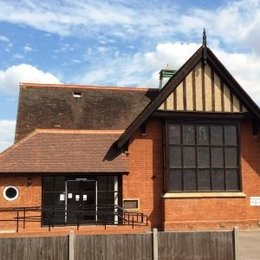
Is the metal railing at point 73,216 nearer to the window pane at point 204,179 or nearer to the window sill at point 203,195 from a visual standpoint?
the window sill at point 203,195

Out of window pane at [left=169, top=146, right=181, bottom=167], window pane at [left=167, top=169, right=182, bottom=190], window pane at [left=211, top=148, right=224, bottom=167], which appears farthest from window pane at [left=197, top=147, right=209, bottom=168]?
window pane at [left=167, top=169, right=182, bottom=190]

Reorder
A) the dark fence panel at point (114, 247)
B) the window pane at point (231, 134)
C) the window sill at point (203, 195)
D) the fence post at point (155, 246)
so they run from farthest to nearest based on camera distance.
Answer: the window pane at point (231, 134)
the window sill at point (203, 195)
the fence post at point (155, 246)
the dark fence panel at point (114, 247)

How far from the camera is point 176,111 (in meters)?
22.8

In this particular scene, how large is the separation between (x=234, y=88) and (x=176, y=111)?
3081 millimetres

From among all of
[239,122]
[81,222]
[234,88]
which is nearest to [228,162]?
[239,122]

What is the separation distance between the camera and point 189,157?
22969 millimetres

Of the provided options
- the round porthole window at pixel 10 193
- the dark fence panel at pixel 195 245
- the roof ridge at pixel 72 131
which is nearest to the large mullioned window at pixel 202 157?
the roof ridge at pixel 72 131

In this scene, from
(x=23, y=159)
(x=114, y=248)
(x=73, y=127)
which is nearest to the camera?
(x=114, y=248)

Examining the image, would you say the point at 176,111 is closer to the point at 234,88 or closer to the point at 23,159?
the point at 234,88

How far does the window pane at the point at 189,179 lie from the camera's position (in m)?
22.9

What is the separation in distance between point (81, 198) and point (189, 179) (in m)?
5.20

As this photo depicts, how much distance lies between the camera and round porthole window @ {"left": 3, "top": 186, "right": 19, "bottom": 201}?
70.9 feet

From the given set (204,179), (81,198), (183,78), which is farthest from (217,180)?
(81,198)

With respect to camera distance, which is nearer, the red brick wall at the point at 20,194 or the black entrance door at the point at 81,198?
the red brick wall at the point at 20,194
